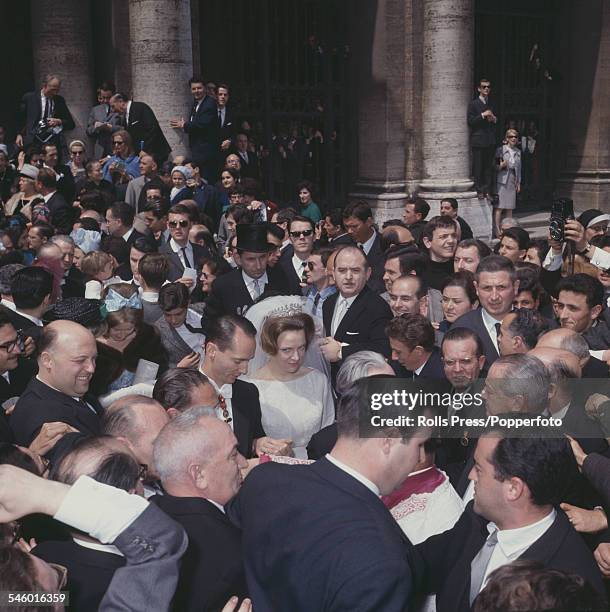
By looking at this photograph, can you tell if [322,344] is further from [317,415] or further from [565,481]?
[565,481]

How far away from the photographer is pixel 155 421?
3.81 m

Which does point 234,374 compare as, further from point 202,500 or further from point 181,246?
point 181,246

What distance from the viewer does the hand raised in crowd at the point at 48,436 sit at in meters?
4.00

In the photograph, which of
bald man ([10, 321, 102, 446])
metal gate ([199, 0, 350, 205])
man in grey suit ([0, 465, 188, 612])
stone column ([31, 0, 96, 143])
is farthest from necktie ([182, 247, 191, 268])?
metal gate ([199, 0, 350, 205])


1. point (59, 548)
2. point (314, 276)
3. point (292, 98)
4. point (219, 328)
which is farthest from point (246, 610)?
point (292, 98)

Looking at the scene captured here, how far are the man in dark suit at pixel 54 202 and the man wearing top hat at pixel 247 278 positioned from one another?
7.99 ft

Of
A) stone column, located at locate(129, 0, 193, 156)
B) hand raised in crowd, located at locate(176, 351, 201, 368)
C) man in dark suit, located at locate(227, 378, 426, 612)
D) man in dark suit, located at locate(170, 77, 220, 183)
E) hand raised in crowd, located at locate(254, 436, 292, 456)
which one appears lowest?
hand raised in crowd, located at locate(254, 436, 292, 456)

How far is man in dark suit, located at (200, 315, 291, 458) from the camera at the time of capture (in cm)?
466

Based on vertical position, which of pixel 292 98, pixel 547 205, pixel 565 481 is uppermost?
pixel 292 98

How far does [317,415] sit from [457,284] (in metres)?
1.95

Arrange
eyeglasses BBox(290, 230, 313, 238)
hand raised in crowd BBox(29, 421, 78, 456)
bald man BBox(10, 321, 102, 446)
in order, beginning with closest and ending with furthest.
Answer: hand raised in crowd BBox(29, 421, 78, 456) < bald man BBox(10, 321, 102, 446) < eyeglasses BBox(290, 230, 313, 238)

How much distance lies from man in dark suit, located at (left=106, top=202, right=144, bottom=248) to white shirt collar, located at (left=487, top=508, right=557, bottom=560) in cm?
622

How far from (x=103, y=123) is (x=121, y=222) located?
310 centimetres

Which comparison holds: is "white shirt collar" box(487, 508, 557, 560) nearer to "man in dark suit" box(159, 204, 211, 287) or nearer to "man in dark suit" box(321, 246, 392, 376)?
"man in dark suit" box(321, 246, 392, 376)
